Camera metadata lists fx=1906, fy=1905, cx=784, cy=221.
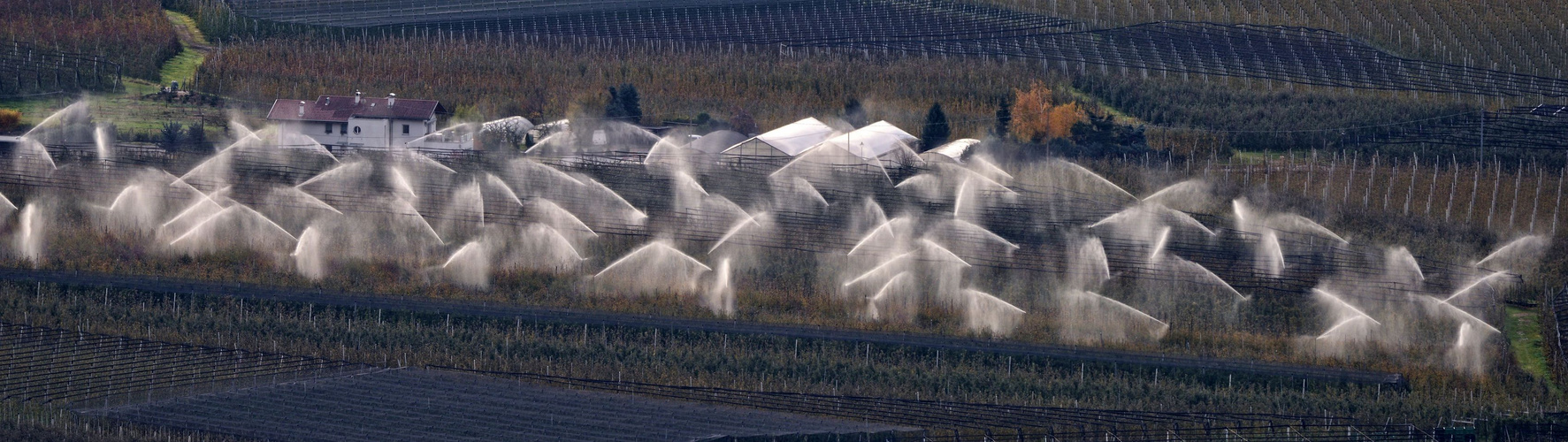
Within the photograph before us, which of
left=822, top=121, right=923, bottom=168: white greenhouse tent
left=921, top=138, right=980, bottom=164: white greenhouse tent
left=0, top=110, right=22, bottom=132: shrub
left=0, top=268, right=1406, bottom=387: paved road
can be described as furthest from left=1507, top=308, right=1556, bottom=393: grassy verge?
left=0, top=110, right=22, bottom=132: shrub

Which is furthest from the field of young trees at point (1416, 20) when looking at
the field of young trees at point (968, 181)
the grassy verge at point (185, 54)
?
the grassy verge at point (185, 54)

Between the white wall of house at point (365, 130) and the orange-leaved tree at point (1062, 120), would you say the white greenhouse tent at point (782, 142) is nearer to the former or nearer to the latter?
the orange-leaved tree at point (1062, 120)

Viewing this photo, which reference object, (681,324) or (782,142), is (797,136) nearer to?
(782,142)

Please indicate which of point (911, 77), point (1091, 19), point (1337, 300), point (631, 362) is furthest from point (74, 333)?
point (1091, 19)

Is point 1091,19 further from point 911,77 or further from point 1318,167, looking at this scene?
point 1318,167

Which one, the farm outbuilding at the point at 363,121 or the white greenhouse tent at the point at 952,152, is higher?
the farm outbuilding at the point at 363,121

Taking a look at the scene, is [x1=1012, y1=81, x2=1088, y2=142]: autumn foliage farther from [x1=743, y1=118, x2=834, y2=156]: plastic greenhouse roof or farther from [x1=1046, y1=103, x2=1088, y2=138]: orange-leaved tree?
[x1=743, y1=118, x2=834, y2=156]: plastic greenhouse roof
